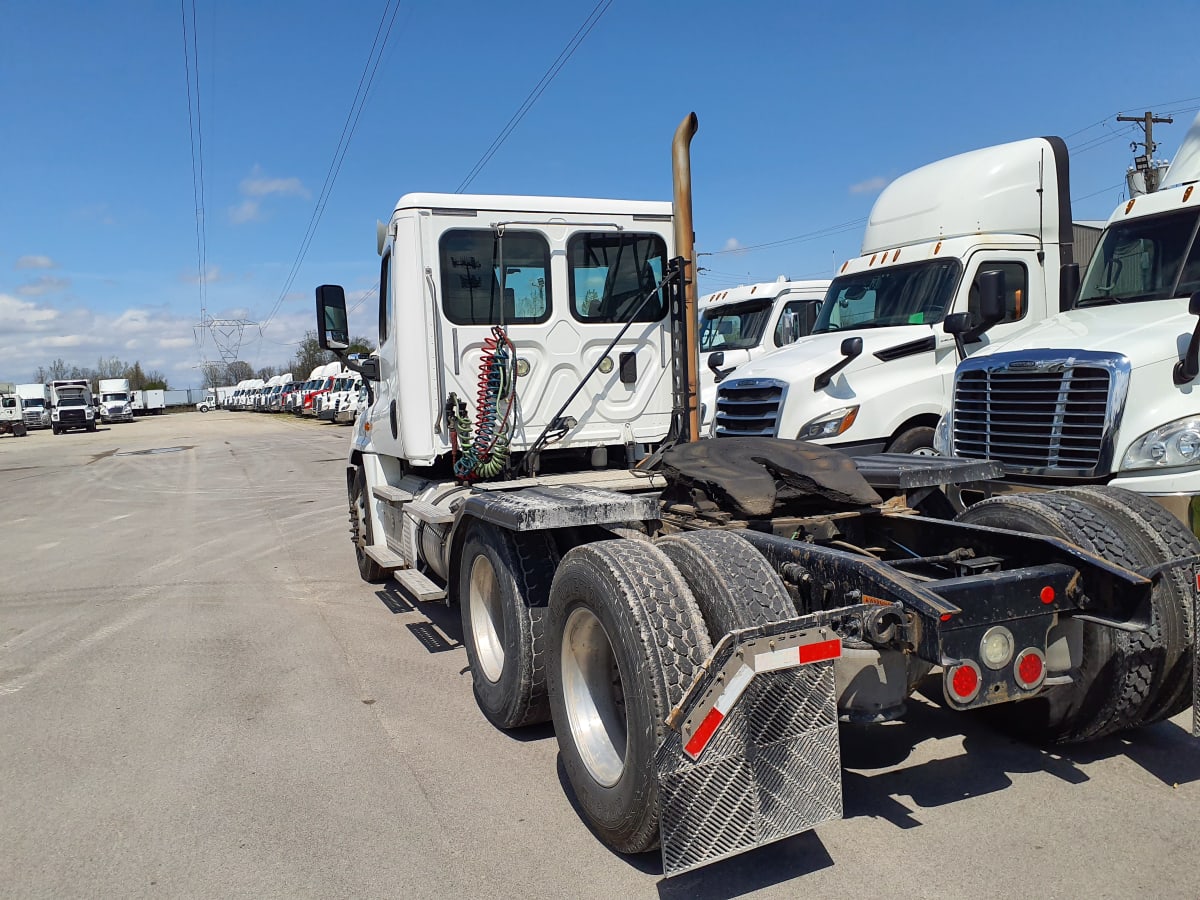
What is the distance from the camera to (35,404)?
5775 centimetres

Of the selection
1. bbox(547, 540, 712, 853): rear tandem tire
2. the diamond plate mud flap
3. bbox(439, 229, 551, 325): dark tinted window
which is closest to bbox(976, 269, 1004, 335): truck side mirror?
bbox(439, 229, 551, 325): dark tinted window

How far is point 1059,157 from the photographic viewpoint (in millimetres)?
8719

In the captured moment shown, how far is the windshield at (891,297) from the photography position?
870 centimetres

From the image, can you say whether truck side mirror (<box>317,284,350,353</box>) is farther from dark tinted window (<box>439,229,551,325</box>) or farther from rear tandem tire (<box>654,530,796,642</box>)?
rear tandem tire (<box>654,530,796,642</box>)

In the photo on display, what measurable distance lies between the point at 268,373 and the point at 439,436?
13022cm

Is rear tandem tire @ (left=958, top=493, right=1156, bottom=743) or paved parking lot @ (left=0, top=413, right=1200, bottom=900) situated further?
rear tandem tire @ (left=958, top=493, right=1156, bottom=743)

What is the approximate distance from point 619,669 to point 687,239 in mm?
3609

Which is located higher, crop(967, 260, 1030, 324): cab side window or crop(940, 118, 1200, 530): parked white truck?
crop(967, 260, 1030, 324): cab side window

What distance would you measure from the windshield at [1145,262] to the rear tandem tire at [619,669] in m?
5.12

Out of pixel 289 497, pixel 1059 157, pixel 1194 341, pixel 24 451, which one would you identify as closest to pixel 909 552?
pixel 1194 341

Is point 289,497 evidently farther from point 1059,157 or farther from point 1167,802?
point 1167,802

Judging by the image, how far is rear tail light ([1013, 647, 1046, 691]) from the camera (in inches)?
121

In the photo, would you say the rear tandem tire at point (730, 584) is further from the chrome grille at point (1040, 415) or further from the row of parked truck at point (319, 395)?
the row of parked truck at point (319, 395)

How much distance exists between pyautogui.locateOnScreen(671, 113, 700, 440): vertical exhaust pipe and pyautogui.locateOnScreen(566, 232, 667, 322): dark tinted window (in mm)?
249
